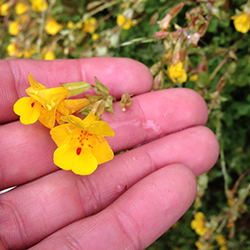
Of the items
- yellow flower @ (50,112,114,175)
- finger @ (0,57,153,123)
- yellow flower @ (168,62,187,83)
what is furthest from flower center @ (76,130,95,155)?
yellow flower @ (168,62,187,83)

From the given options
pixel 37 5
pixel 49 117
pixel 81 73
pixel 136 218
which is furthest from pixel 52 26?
pixel 136 218

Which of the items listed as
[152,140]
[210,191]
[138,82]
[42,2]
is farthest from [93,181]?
[42,2]

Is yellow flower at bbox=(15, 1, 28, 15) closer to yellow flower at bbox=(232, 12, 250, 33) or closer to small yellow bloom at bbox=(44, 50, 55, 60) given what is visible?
small yellow bloom at bbox=(44, 50, 55, 60)

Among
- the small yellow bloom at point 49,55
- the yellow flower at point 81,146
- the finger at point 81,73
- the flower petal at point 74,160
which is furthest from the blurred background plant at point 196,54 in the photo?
the flower petal at point 74,160

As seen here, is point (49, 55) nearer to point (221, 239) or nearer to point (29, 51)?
point (29, 51)

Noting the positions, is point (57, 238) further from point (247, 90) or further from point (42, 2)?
point (42, 2)

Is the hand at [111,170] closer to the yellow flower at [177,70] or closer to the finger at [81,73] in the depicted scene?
the finger at [81,73]
